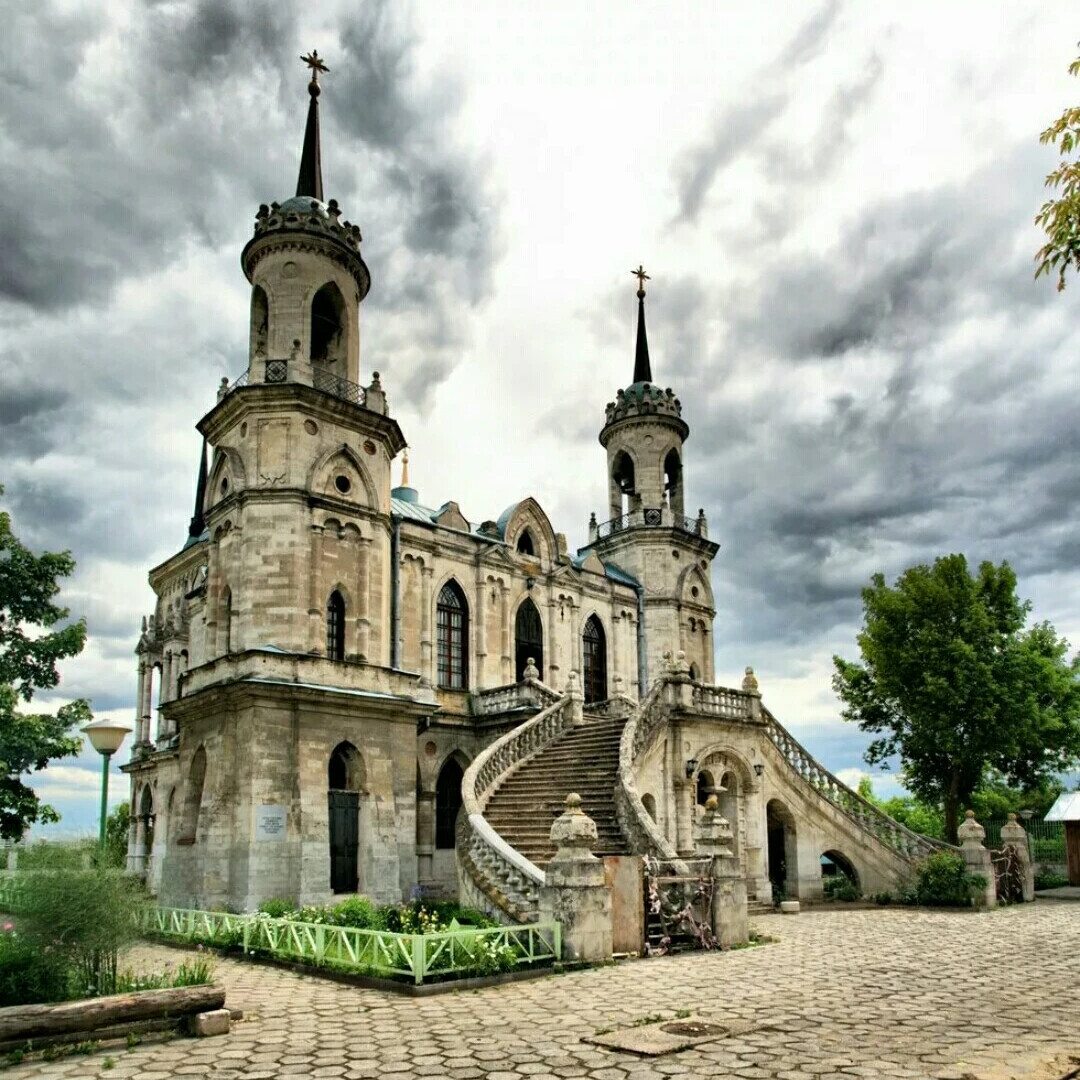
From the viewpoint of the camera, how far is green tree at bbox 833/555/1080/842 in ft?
102

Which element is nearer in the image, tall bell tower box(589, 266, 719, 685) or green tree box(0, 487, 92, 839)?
green tree box(0, 487, 92, 839)

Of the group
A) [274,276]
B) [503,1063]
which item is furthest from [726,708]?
[503,1063]

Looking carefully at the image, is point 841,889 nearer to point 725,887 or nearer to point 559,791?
point 559,791

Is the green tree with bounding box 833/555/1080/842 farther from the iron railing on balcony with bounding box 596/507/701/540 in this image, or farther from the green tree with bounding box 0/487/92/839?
the green tree with bounding box 0/487/92/839

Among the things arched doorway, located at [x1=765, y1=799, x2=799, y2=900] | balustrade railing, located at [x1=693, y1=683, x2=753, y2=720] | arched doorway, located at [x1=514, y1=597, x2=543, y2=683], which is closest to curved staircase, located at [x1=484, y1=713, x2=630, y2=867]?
balustrade railing, located at [x1=693, y1=683, x2=753, y2=720]

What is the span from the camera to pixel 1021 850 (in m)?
27.2

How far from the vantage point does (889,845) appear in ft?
89.2

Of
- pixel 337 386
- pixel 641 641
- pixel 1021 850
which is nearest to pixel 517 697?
pixel 641 641

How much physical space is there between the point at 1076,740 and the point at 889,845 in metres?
9.33

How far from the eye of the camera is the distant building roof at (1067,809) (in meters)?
31.1

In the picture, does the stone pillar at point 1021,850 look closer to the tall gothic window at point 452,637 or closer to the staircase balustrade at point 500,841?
the staircase balustrade at point 500,841

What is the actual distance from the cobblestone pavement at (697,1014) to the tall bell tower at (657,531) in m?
20.1

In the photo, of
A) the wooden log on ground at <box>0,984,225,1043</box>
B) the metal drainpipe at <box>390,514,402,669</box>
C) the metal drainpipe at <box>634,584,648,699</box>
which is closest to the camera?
the wooden log on ground at <box>0,984,225,1043</box>

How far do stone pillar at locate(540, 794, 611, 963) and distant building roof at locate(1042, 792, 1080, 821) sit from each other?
22.0 m
